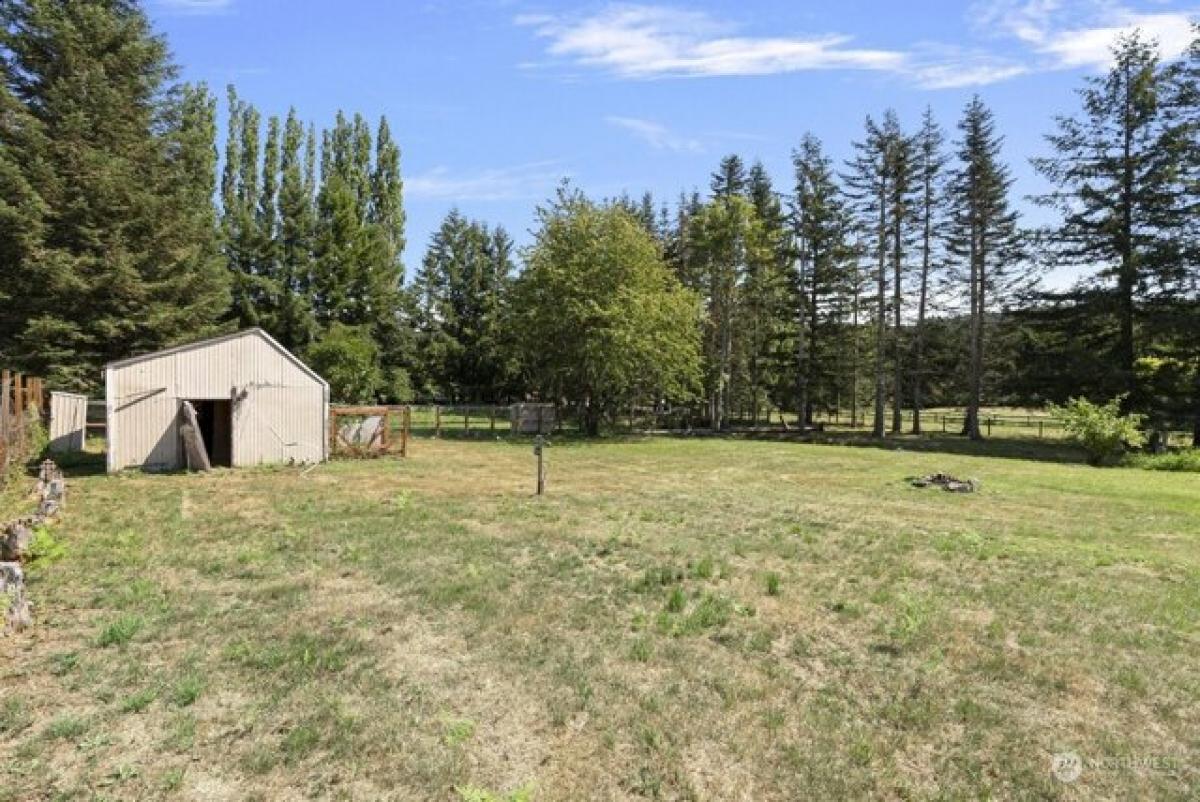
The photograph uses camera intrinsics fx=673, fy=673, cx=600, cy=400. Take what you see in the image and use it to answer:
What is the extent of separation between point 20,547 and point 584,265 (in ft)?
80.2

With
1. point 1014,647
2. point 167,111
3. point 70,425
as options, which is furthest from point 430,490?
point 167,111

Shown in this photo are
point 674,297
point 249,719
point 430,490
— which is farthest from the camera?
point 674,297

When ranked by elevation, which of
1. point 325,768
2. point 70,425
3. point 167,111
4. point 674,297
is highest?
point 167,111

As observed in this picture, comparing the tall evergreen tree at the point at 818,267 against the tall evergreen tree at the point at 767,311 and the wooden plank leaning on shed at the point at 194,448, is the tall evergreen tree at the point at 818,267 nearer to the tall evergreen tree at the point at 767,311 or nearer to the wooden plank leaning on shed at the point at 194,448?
the tall evergreen tree at the point at 767,311

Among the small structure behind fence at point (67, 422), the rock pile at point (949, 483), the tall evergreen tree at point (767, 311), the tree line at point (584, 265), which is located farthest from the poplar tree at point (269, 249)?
the rock pile at point (949, 483)

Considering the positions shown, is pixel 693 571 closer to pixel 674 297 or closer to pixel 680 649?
pixel 680 649

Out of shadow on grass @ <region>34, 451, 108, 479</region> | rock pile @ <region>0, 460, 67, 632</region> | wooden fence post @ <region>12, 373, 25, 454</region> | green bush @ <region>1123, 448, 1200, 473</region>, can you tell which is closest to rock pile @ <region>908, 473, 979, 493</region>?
green bush @ <region>1123, 448, 1200, 473</region>

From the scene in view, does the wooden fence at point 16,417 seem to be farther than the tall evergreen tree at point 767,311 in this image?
No

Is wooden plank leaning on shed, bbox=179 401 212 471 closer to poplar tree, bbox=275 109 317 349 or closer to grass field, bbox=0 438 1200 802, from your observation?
grass field, bbox=0 438 1200 802

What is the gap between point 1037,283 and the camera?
108ft

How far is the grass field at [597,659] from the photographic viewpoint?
403 cm

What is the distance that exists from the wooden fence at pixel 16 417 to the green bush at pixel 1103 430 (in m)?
29.8

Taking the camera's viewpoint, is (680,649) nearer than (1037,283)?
Yes

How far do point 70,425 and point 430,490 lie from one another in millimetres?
13598
